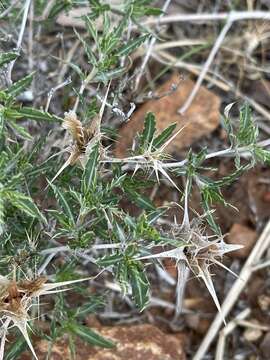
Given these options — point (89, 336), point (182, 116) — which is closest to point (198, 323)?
point (89, 336)

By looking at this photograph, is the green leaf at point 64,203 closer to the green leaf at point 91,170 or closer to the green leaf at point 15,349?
the green leaf at point 91,170

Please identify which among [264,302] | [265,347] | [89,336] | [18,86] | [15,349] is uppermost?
[18,86]

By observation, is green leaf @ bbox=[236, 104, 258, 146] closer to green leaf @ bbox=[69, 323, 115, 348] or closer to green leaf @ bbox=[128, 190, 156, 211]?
green leaf @ bbox=[128, 190, 156, 211]

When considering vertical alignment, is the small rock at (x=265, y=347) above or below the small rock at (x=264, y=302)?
below

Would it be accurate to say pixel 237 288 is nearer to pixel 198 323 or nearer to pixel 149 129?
pixel 198 323

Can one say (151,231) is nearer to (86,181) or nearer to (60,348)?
(86,181)

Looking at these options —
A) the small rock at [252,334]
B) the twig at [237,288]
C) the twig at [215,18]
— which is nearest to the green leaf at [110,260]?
the twig at [237,288]
